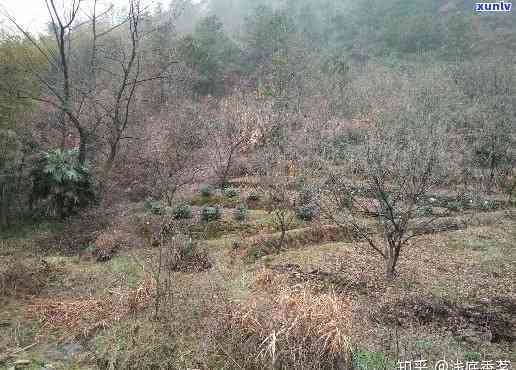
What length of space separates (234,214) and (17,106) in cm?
689

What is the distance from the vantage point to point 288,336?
4352 millimetres

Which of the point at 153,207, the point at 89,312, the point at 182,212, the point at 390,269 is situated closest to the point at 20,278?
the point at 89,312

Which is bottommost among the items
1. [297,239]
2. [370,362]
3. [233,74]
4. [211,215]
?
[297,239]

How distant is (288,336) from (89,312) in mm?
2681

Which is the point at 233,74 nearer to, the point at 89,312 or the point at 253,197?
the point at 253,197

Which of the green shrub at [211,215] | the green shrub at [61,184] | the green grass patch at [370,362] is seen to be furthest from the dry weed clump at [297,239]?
the green shrub at [61,184]

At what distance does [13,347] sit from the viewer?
4.77 metres

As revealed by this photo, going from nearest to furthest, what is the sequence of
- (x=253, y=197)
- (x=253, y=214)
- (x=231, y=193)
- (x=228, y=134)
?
(x=253, y=214) < (x=253, y=197) < (x=231, y=193) < (x=228, y=134)

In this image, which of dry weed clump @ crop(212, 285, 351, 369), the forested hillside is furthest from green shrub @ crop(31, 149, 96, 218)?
dry weed clump @ crop(212, 285, 351, 369)

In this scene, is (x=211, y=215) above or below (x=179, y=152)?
below

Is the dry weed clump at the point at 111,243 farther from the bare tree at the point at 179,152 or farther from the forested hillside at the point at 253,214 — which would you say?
the bare tree at the point at 179,152

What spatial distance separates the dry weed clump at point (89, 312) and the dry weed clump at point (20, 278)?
85 cm

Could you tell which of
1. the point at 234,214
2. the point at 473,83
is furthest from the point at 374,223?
the point at 473,83

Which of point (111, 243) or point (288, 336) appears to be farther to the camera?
point (111, 243)
